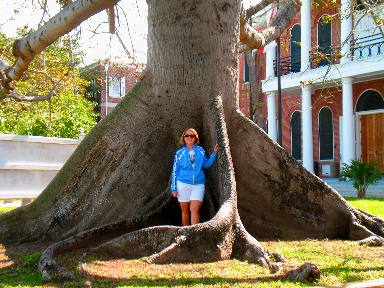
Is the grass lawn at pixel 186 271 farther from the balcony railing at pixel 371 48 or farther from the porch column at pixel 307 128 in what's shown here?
the porch column at pixel 307 128

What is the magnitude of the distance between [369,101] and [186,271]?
814 inches

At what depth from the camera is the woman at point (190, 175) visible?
6.37 metres

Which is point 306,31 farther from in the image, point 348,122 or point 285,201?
point 285,201

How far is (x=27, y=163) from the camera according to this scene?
12.4 meters

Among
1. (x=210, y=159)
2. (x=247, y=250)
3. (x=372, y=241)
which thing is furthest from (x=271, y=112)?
(x=247, y=250)

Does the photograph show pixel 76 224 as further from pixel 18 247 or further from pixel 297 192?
pixel 297 192

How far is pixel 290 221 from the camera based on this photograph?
7020mm

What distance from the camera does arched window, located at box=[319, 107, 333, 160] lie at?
25.7 metres

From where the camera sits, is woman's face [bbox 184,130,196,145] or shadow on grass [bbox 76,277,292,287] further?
woman's face [bbox 184,130,196,145]

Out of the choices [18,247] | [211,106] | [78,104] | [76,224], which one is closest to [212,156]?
[211,106]

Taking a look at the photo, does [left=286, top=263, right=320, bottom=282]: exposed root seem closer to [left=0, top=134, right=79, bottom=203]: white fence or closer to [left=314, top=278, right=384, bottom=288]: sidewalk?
[left=314, top=278, right=384, bottom=288]: sidewalk

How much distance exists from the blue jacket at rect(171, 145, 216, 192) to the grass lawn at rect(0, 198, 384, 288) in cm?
120

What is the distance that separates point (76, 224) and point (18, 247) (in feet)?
2.24

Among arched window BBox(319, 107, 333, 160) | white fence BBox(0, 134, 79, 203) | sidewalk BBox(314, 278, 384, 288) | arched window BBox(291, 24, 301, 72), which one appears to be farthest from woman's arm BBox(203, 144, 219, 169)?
arched window BBox(291, 24, 301, 72)
